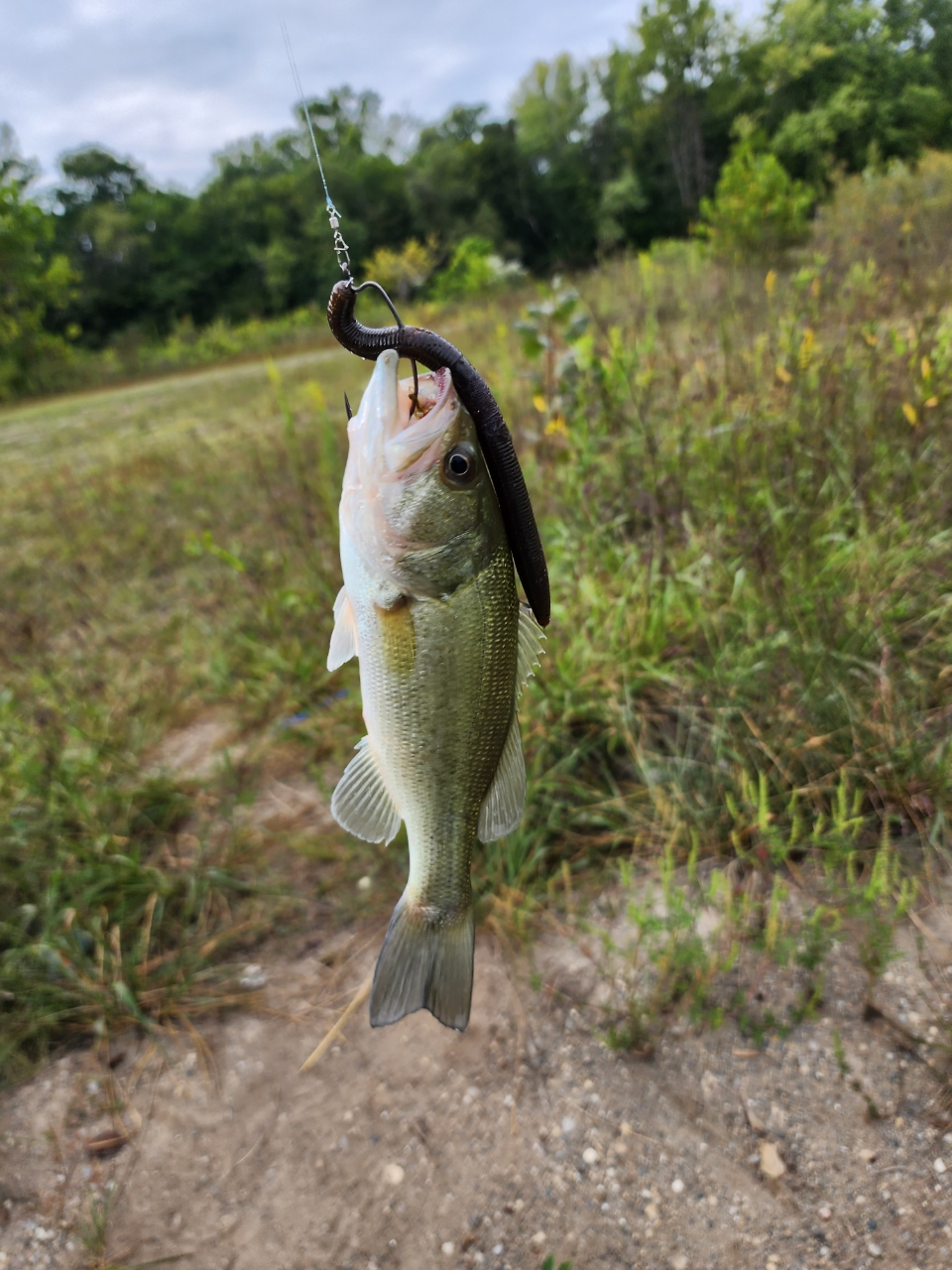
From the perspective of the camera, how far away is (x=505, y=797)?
3.32 feet

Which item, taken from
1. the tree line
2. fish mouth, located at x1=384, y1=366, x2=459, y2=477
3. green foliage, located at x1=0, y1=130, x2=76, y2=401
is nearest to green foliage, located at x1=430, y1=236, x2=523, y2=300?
the tree line

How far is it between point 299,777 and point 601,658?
1.45 metres

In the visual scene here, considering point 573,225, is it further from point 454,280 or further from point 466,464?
point 466,464

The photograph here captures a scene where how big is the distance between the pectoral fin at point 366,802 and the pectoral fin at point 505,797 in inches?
5.8

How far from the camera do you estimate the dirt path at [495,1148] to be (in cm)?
150

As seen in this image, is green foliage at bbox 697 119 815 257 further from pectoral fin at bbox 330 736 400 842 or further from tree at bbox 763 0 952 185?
pectoral fin at bbox 330 736 400 842

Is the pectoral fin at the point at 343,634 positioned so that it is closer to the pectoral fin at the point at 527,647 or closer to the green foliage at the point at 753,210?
the pectoral fin at the point at 527,647

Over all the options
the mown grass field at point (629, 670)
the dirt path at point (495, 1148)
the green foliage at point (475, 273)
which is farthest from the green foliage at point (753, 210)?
the dirt path at point (495, 1148)

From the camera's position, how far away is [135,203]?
3259 centimetres

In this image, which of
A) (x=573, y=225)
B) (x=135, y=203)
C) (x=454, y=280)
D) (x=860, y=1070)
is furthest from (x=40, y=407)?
(x=135, y=203)

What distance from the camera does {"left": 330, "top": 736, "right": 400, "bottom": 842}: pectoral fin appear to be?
1035 mm

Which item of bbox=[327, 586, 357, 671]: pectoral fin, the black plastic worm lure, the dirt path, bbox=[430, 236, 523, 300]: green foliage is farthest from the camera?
bbox=[430, 236, 523, 300]: green foliage

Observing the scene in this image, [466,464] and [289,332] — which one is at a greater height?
[289,332]

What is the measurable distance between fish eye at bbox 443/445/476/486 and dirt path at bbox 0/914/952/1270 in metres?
1.75
